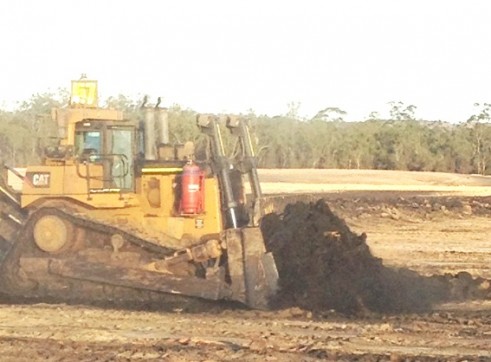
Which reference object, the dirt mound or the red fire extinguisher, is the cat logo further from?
the dirt mound

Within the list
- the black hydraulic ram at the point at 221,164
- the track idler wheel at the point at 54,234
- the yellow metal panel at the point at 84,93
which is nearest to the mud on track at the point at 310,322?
the black hydraulic ram at the point at 221,164

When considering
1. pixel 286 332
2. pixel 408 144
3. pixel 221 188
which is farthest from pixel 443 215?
pixel 408 144

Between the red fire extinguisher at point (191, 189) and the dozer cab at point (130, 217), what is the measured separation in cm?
1

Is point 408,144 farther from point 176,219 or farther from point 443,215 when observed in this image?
point 176,219

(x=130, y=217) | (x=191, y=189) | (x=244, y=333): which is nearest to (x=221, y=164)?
(x=191, y=189)

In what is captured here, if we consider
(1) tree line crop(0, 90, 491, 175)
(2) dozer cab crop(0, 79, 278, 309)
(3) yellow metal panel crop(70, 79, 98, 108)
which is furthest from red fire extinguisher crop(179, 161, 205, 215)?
(1) tree line crop(0, 90, 491, 175)

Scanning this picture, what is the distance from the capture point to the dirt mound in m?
13.2

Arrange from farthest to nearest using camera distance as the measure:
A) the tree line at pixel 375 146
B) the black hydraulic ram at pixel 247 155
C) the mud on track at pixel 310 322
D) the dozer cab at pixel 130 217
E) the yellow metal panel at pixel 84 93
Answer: the tree line at pixel 375 146 < the black hydraulic ram at pixel 247 155 < the yellow metal panel at pixel 84 93 < the dozer cab at pixel 130 217 < the mud on track at pixel 310 322

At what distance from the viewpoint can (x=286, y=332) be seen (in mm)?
11219

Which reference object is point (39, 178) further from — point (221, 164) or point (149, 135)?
point (221, 164)

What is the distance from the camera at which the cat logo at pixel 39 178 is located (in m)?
14.1

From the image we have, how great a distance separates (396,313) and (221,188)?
3.20 meters

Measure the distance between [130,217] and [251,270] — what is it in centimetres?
208

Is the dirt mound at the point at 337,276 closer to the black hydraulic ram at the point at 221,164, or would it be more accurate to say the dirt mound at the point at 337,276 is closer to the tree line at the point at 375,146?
the black hydraulic ram at the point at 221,164
